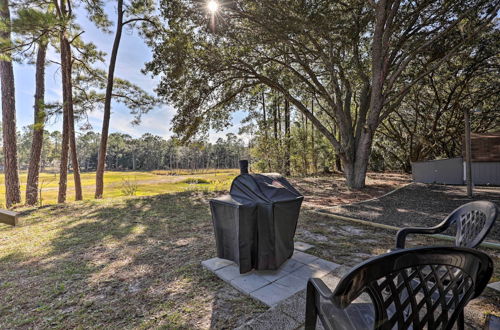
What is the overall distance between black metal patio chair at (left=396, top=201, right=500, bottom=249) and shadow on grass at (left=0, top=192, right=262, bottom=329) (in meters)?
1.45

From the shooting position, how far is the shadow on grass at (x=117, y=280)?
5.74 ft

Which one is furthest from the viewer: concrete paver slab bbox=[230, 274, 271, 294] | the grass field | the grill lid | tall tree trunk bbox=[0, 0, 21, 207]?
the grass field

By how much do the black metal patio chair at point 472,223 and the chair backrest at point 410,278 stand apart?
62 cm

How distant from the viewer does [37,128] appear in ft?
23.5

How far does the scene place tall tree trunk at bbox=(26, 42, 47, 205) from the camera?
23.4 ft

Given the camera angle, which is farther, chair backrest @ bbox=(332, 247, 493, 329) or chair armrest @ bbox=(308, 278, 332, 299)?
chair armrest @ bbox=(308, 278, 332, 299)

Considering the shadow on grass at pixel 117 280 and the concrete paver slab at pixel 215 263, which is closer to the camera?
the shadow on grass at pixel 117 280

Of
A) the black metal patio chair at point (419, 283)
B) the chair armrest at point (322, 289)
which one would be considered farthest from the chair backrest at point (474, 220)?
the chair armrest at point (322, 289)

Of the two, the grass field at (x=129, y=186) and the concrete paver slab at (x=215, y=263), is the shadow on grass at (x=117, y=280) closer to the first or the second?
the concrete paver slab at (x=215, y=263)

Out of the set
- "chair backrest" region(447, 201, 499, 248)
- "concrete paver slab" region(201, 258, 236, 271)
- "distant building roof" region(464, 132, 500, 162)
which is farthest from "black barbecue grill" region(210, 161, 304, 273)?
"distant building roof" region(464, 132, 500, 162)

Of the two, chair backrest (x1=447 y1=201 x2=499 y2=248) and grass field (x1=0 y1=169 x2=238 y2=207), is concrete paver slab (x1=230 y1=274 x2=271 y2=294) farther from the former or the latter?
grass field (x1=0 y1=169 x2=238 y2=207)

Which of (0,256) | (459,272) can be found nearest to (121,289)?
(0,256)

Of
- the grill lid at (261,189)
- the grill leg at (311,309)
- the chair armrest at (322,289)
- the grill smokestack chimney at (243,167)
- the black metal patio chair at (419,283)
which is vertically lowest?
the grill leg at (311,309)

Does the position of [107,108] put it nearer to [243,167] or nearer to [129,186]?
[129,186]
